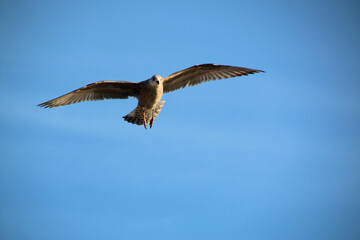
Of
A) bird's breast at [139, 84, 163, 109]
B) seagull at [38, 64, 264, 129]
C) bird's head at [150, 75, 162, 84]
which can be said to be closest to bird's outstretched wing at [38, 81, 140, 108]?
seagull at [38, 64, 264, 129]

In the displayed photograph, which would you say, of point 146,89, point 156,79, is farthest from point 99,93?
point 156,79

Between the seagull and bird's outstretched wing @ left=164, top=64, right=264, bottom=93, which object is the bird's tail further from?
bird's outstretched wing @ left=164, top=64, right=264, bottom=93

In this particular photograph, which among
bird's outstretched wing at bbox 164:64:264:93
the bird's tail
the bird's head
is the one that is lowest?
the bird's tail

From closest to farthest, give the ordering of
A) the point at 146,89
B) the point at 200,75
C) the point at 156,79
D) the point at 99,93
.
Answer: the point at 156,79 → the point at 146,89 → the point at 200,75 → the point at 99,93

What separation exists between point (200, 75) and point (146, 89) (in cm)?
193

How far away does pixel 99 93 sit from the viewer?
16.9 meters

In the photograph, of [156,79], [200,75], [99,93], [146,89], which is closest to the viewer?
[156,79]

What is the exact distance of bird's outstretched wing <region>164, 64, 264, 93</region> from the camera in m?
16.3

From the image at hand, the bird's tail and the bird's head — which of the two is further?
the bird's tail

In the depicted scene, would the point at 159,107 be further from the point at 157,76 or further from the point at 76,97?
the point at 76,97

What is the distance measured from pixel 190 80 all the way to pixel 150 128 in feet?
6.73

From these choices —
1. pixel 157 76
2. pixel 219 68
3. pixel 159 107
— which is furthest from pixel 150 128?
pixel 219 68

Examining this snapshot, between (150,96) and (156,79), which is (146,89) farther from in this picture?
(156,79)

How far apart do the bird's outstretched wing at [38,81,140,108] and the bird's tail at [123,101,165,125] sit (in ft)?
1.86
